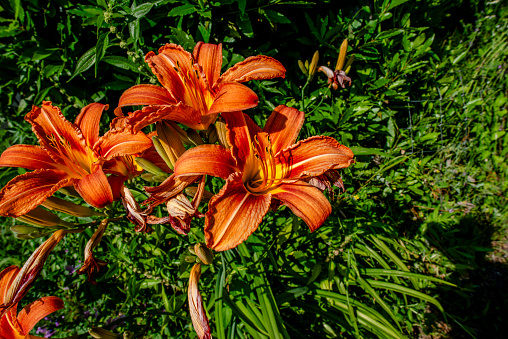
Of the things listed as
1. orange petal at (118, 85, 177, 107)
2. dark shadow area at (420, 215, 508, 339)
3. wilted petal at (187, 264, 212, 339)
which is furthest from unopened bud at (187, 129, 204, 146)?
dark shadow area at (420, 215, 508, 339)

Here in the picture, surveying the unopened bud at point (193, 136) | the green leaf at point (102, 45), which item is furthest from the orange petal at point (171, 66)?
the green leaf at point (102, 45)

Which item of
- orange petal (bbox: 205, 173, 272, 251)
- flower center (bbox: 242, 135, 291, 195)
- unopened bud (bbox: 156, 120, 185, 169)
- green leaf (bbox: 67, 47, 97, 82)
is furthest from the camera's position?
green leaf (bbox: 67, 47, 97, 82)

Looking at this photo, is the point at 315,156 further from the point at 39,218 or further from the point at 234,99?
the point at 39,218

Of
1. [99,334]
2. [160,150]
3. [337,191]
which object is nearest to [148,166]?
[160,150]

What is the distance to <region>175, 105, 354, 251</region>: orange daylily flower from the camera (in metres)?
0.70

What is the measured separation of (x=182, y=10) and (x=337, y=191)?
150cm

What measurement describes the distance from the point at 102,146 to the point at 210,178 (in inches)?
27.2

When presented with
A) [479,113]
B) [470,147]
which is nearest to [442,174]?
[470,147]

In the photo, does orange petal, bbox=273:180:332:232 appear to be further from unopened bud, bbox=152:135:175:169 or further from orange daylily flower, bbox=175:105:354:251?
unopened bud, bbox=152:135:175:169

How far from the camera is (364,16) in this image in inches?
70.5

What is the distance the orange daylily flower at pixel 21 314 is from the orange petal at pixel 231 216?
0.72 m

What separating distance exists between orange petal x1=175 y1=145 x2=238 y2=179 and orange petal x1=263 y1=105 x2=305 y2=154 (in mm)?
200

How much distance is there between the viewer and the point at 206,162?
2.39 ft

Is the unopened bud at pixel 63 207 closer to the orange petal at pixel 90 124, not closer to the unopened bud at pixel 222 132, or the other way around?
the orange petal at pixel 90 124
